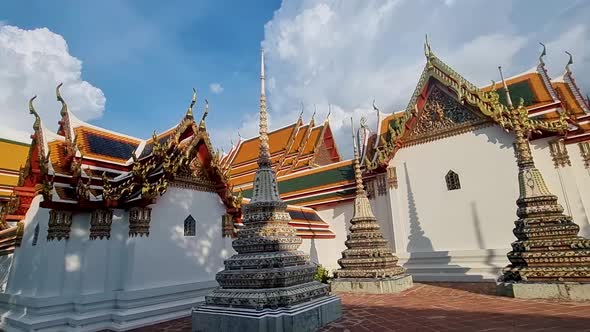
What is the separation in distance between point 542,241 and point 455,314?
2804 millimetres

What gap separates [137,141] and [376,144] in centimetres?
886

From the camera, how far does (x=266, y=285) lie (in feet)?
15.8

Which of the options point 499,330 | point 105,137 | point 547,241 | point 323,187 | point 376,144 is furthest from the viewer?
point 323,187

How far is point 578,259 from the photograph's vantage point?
643cm

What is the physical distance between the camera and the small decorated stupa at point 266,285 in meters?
4.55

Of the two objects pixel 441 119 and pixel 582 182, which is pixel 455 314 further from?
pixel 441 119

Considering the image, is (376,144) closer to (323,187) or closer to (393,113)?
(393,113)

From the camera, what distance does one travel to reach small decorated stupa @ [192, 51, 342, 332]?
14.9 ft

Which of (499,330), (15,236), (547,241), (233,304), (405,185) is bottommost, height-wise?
(499,330)

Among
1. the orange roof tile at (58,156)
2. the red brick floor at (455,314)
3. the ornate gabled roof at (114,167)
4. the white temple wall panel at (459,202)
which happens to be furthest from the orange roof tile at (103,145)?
the white temple wall panel at (459,202)

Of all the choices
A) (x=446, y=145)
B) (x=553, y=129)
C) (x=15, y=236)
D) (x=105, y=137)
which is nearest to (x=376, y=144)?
(x=446, y=145)

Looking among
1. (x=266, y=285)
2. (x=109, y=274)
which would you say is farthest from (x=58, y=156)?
(x=266, y=285)

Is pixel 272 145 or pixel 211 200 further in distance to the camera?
pixel 272 145

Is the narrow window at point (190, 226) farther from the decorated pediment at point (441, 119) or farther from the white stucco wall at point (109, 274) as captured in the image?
the decorated pediment at point (441, 119)
